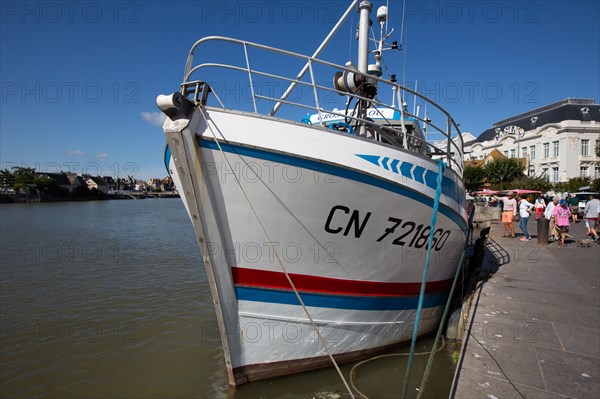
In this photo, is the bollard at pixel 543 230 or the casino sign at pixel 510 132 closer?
the bollard at pixel 543 230

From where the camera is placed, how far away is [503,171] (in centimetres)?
4706

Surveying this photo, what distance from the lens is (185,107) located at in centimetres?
306

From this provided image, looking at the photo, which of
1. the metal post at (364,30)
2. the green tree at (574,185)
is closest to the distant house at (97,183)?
the green tree at (574,185)

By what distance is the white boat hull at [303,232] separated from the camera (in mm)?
3297

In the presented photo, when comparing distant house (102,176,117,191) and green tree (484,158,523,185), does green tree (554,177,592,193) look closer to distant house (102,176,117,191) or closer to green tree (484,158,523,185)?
green tree (484,158,523,185)

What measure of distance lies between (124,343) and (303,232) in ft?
13.6

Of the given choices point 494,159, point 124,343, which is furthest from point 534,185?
point 124,343

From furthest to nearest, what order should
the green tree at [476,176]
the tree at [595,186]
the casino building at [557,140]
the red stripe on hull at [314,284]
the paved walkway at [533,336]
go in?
the green tree at [476,176], the casino building at [557,140], the tree at [595,186], the red stripe on hull at [314,284], the paved walkway at [533,336]

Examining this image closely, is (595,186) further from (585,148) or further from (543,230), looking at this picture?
(543,230)

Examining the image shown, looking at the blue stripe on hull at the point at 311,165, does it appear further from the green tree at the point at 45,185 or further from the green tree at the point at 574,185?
the green tree at the point at 45,185

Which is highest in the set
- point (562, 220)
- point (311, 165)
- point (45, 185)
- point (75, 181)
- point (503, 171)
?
point (503, 171)

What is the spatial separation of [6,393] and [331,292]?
4369 millimetres

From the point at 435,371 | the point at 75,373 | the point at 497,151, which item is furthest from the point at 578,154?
the point at 75,373

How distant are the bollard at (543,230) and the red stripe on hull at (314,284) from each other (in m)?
9.56
